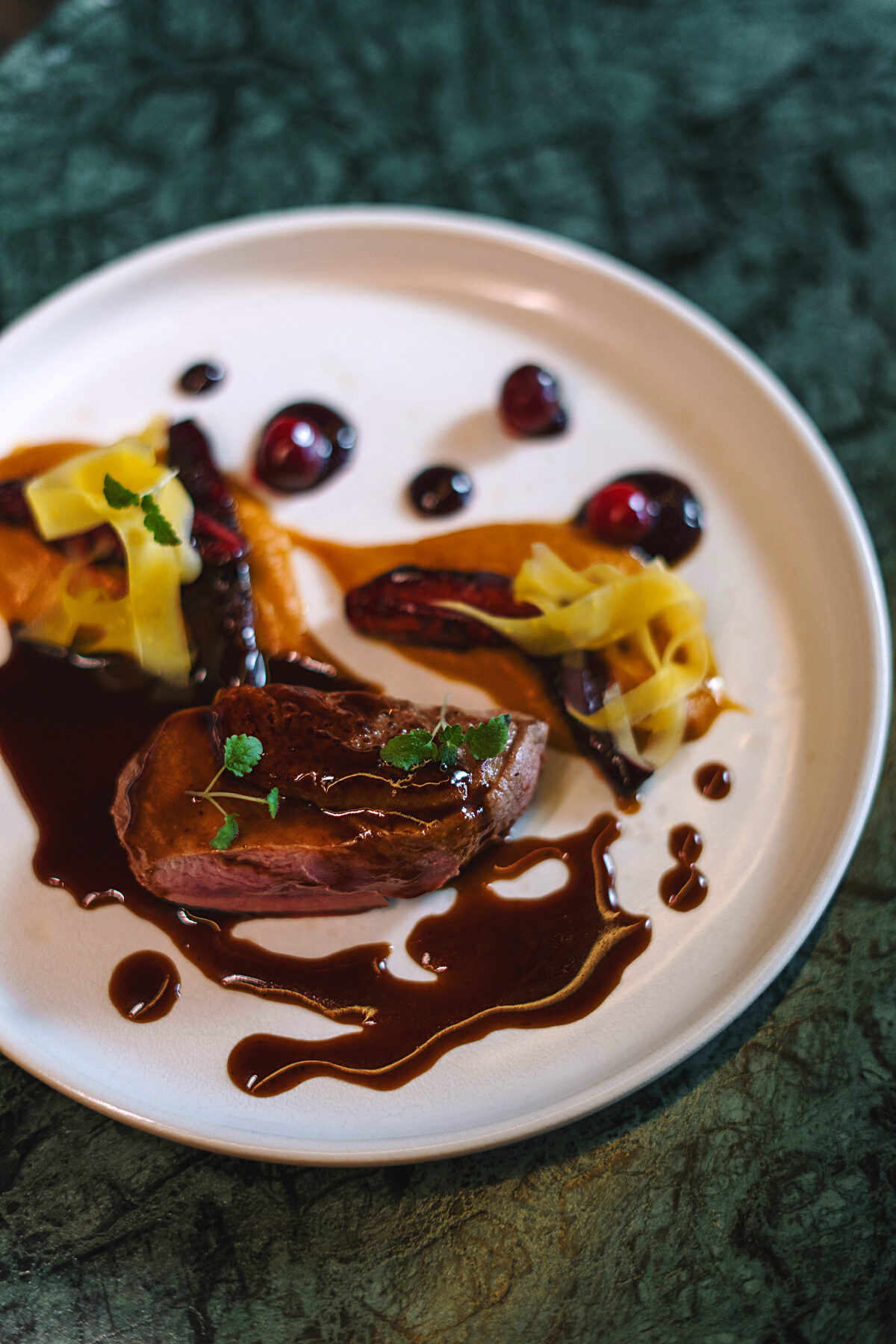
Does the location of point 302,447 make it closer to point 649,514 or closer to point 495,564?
point 495,564

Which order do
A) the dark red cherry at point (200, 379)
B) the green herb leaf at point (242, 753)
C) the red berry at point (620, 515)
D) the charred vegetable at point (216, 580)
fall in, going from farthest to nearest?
the dark red cherry at point (200, 379) < the red berry at point (620, 515) < the charred vegetable at point (216, 580) < the green herb leaf at point (242, 753)

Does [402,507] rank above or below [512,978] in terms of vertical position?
above

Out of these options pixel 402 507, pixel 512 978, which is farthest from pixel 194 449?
pixel 512 978

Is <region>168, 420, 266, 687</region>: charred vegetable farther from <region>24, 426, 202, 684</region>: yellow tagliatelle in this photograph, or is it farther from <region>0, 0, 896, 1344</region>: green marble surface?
<region>0, 0, 896, 1344</region>: green marble surface

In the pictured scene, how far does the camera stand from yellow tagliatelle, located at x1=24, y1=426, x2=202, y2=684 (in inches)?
114

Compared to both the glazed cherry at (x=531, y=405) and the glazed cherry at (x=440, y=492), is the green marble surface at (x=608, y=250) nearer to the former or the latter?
the glazed cherry at (x=531, y=405)

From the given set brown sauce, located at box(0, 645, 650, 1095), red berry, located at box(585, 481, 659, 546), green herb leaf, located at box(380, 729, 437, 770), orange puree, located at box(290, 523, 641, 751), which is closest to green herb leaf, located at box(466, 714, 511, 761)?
green herb leaf, located at box(380, 729, 437, 770)

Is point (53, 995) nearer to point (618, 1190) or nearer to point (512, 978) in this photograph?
point (512, 978)

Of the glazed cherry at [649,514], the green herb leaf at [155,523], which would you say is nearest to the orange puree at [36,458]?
the green herb leaf at [155,523]

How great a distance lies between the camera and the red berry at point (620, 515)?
313cm

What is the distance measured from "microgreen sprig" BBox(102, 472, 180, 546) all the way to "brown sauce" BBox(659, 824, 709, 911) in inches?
73.2

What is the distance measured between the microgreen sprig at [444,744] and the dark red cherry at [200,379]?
1.79 meters

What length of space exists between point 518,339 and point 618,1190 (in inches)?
118

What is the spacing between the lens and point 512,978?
257 cm
